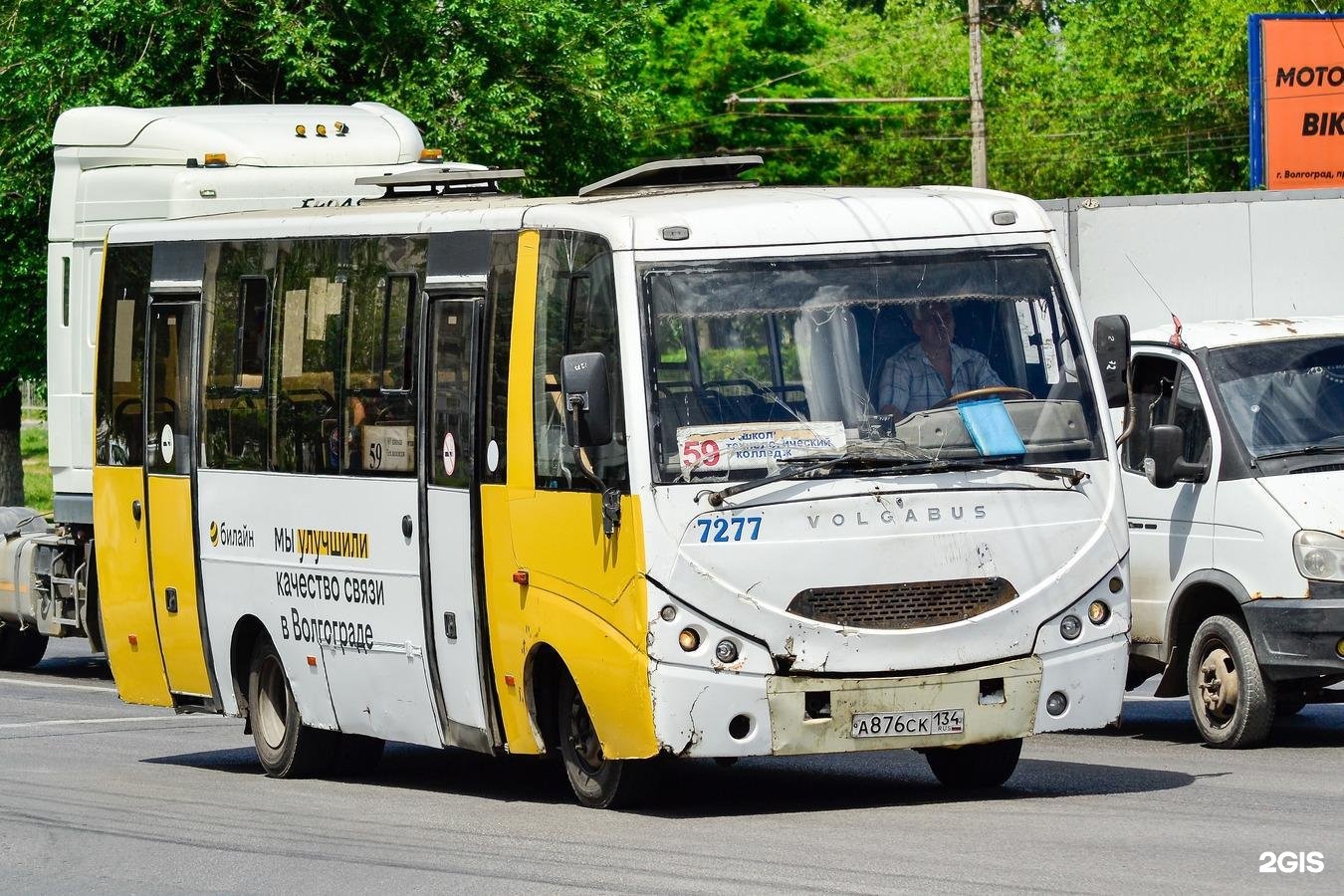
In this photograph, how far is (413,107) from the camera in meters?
30.8

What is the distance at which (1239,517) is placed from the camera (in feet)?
43.0

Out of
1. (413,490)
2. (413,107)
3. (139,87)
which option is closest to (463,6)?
(413,107)

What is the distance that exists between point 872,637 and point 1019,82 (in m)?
61.4

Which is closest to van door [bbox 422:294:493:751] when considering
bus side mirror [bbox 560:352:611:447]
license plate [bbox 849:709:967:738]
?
bus side mirror [bbox 560:352:611:447]

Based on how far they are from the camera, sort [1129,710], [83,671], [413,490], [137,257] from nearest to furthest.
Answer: [413,490] → [137,257] → [1129,710] → [83,671]

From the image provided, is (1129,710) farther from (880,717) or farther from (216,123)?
(216,123)

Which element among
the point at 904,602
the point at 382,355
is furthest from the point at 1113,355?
the point at 382,355

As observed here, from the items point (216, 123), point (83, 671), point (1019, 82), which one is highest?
point (1019, 82)

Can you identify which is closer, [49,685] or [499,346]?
[499,346]

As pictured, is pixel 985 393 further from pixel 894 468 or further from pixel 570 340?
pixel 570 340

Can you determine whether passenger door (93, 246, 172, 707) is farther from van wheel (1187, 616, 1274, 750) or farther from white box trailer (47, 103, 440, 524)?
van wheel (1187, 616, 1274, 750)

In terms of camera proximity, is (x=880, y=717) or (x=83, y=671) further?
(x=83, y=671)

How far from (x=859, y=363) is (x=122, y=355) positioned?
584 cm

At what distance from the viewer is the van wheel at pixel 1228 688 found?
12.9m
